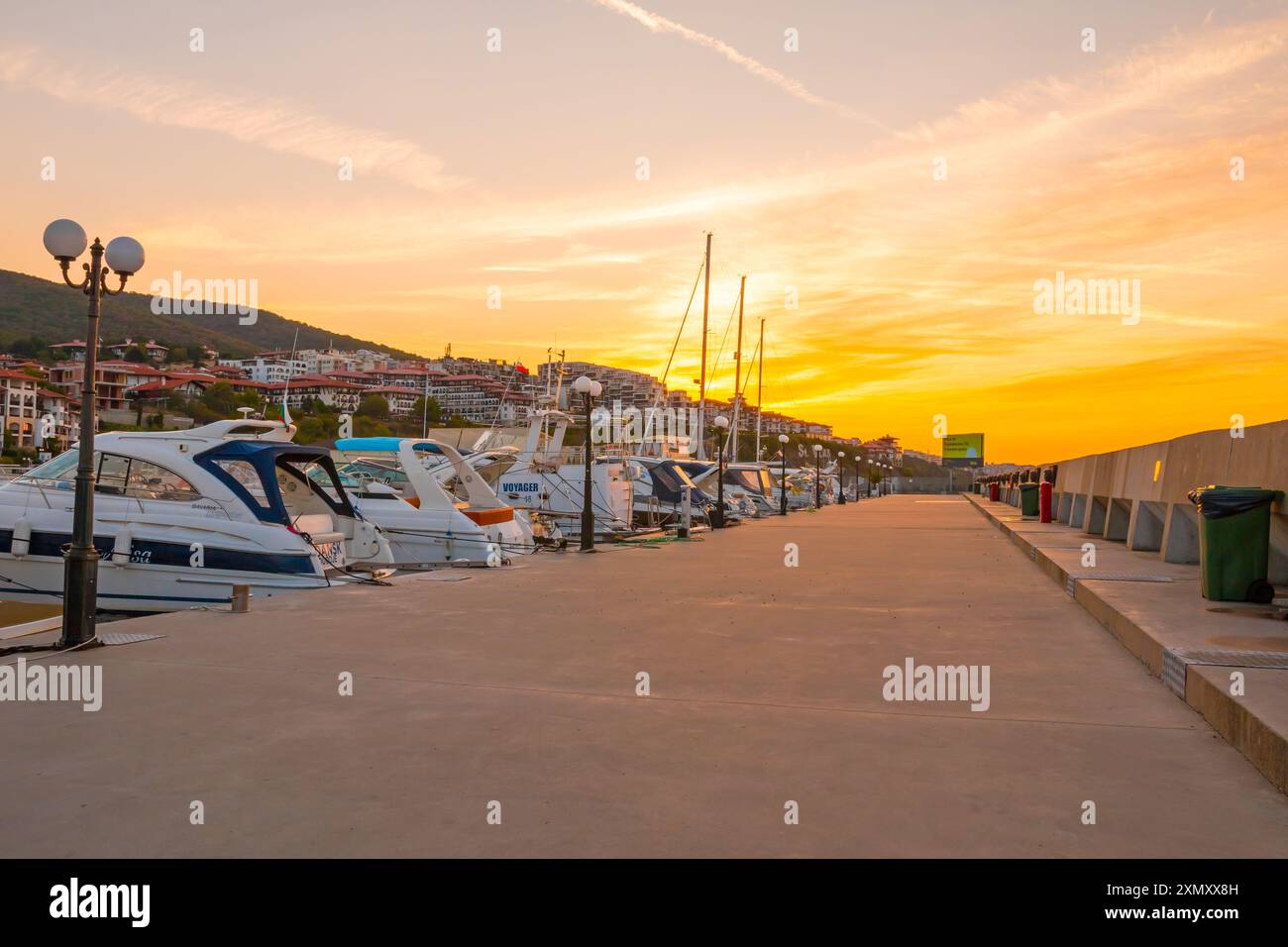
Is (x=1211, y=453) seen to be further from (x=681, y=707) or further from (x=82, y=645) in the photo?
(x=82, y=645)

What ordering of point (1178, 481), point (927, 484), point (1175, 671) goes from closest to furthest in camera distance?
point (1175, 671) → point (1178, 481) → point (927, 484)

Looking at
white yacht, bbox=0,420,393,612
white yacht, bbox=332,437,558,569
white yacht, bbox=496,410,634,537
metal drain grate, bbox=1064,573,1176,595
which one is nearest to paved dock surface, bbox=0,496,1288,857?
white yacht, bbox=0,420,393,612

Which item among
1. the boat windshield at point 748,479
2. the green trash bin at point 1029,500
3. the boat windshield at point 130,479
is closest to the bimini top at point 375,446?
the boat windshield at point 130,479

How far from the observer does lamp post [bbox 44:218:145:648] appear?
7566mm

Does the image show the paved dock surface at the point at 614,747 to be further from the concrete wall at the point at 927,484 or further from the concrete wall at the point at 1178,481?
the concrete wall at the point at 927,484

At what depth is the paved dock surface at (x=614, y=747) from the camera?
3711mm

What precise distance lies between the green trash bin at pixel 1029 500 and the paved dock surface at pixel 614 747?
23.5m

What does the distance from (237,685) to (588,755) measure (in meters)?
2.84

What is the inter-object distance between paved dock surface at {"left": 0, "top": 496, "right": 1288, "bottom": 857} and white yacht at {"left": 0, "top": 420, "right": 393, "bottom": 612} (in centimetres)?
→ 181

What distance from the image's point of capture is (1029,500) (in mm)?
31578

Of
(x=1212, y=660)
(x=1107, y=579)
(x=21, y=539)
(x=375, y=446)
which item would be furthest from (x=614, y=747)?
(x=375, y=446)

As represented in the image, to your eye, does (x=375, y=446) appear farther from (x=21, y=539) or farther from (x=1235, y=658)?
(x=1235, y=658)

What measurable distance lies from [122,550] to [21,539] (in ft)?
4.61
